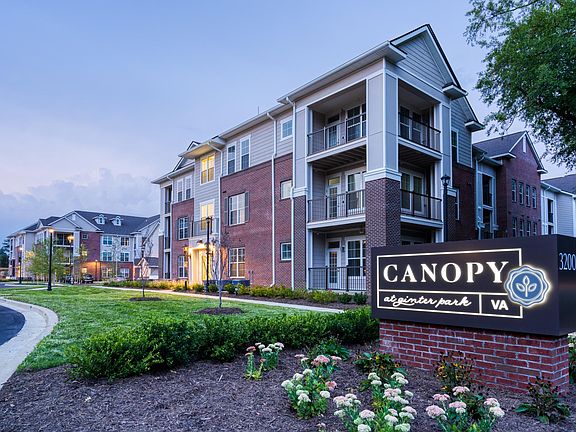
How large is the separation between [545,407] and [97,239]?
68.4 metres

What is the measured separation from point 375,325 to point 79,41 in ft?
50.6

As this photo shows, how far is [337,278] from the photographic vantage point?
766 inches

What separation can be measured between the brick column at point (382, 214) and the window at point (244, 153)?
9.52 meters

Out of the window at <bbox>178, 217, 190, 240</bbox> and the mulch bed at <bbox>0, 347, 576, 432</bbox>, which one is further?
the window at <bbox>178, 217, 190, 240</bbox>

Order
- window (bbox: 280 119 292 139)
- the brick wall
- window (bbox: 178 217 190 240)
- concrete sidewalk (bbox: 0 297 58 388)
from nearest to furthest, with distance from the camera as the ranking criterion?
concrete sidewalk (bbox: 0 297 58 388), window (bbox: 280 119 292 139), the brick wall, window (bbox: 178 217 190 240)

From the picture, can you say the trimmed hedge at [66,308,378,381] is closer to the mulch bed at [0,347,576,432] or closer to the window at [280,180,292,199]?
the mulch bed at [0,347,576,432]

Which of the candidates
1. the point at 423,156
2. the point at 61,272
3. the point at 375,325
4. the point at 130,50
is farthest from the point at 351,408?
the point at 61,272

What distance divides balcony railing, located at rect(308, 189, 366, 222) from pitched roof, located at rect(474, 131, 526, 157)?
47.3ft

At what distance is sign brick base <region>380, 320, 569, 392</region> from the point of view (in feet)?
14.8

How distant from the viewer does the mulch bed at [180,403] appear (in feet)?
11.9

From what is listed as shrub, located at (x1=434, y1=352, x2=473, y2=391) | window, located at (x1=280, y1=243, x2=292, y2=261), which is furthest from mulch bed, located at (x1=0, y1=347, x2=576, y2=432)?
window, located at (x1=280, y1=243, x2=292, y2=261)

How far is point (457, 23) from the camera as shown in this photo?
765 inches

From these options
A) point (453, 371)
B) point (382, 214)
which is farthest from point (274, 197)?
point (453, 371)

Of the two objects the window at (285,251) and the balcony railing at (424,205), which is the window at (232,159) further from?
the balcony railing at (424,205)
